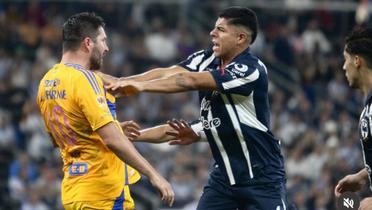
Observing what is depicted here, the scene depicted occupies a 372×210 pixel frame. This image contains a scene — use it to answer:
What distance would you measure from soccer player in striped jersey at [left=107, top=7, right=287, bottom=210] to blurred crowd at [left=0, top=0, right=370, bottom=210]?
796 cm

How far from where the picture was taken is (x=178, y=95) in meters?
20.7

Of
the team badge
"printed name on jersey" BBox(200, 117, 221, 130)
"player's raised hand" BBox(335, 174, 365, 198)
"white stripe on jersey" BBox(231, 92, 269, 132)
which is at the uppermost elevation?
the team badge

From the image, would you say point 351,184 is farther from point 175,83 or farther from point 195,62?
point 195,62

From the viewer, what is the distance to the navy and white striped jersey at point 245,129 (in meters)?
8.92

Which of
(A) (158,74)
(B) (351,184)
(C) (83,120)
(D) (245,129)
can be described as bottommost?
(B) (351,184)

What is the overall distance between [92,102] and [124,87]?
40cm

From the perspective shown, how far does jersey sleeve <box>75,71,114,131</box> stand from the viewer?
801 centimetres

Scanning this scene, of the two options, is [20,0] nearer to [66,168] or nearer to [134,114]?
[134,114]

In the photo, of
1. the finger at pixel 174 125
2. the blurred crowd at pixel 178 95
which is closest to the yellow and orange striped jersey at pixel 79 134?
the finger at pixel 174 125

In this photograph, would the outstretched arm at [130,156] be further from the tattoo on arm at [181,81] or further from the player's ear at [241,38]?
the player's ear at [241,38]

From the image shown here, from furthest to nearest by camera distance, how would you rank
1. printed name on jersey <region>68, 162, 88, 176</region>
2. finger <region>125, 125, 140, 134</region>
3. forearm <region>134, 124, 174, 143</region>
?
forearm <region>134, 124, 174, 143</region>
finger <region>125, 125, 140, 134</region>
printed name on jersey <region>68, 162, 88, 176</region>

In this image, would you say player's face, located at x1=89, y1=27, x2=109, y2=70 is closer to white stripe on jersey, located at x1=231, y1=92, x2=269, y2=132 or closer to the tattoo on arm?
the tattoo on arm

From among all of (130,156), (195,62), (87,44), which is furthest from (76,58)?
(195,62)

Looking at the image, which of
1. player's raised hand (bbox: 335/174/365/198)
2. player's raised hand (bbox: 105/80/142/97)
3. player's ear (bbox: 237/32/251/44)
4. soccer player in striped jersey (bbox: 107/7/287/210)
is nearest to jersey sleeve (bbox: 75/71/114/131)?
player's raised hand (bbox: 105/80/142/97)
